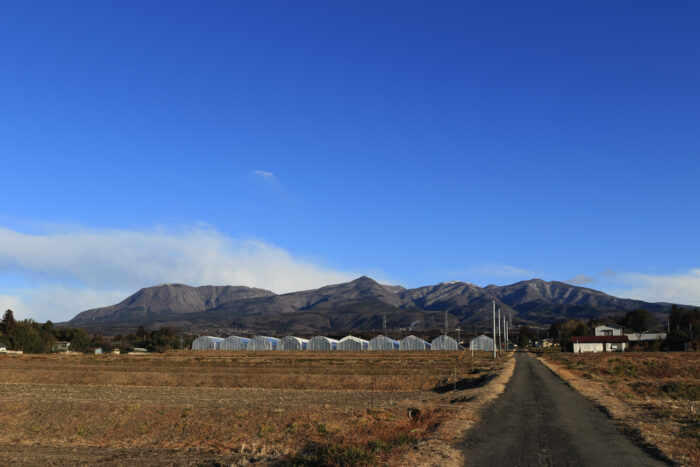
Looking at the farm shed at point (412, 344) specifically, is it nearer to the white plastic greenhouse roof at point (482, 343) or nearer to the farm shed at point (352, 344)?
the farm shed at point (352, 344)

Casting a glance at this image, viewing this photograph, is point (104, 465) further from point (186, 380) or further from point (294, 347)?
point (294, 347)

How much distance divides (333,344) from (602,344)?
73466 mm

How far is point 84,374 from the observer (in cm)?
6400

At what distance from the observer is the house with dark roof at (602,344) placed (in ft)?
458

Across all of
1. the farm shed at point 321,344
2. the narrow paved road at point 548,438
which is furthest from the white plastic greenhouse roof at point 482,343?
the narrow paved road at point 548,438

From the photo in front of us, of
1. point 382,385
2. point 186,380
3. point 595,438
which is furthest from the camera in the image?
point 186,380

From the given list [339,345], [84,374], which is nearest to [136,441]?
[84,374]

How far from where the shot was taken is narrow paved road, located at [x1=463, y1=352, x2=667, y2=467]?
664 inches

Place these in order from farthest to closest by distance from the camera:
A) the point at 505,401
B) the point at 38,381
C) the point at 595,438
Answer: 1. the point at 38,381
2. the point at 505,401
3. the point at 595,438

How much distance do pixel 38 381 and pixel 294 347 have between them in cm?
10609

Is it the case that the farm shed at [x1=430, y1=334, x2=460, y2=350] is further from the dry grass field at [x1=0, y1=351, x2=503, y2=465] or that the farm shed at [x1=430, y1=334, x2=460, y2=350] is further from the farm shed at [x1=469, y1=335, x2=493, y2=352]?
the dry grass field at [x1=0, y1=351, x2=503, y2=465]

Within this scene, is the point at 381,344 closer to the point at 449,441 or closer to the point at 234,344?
the point at 234,344

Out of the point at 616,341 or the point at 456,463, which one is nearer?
the point at 456,463

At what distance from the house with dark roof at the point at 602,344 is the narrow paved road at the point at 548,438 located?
11877 cm
